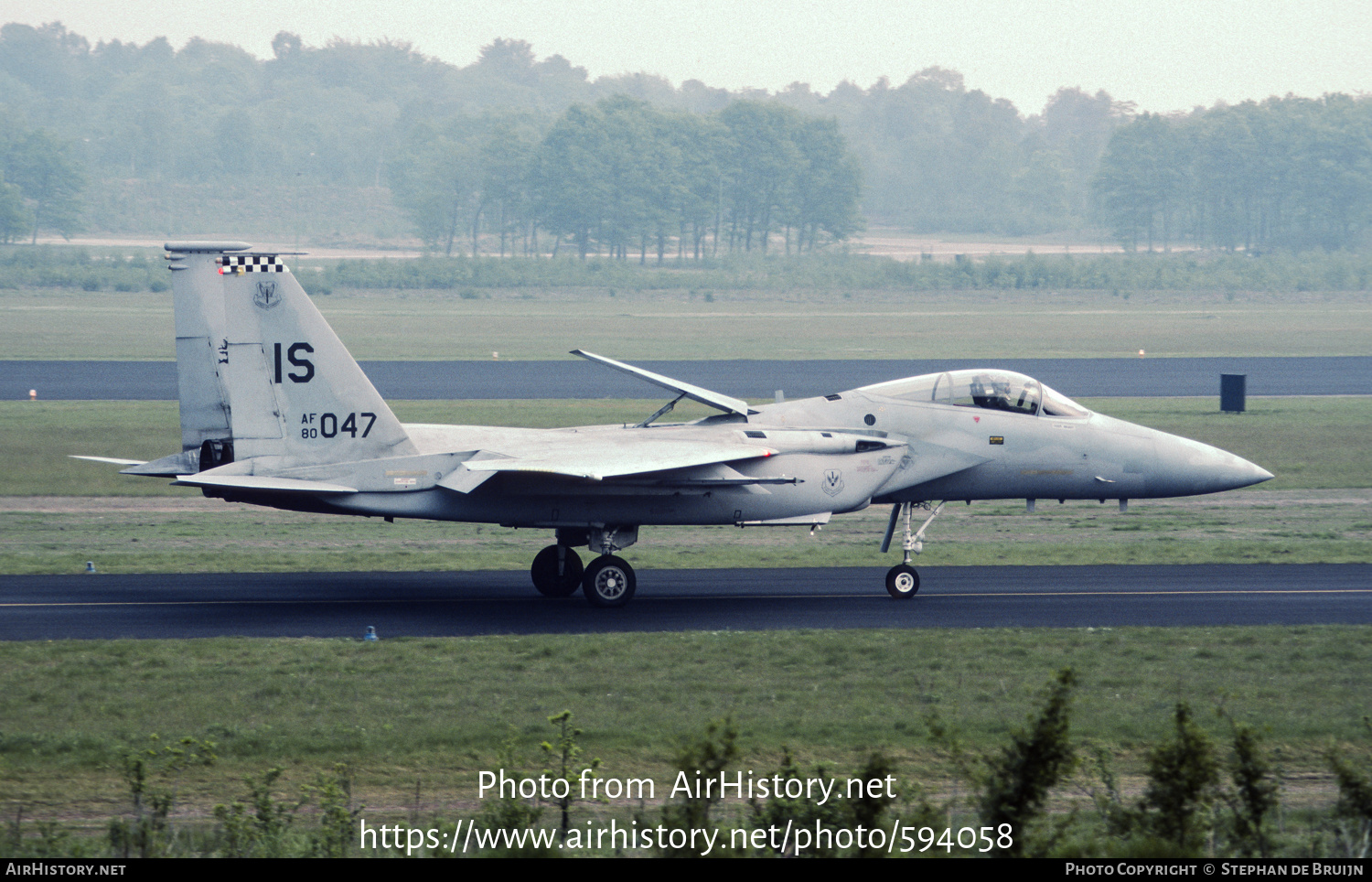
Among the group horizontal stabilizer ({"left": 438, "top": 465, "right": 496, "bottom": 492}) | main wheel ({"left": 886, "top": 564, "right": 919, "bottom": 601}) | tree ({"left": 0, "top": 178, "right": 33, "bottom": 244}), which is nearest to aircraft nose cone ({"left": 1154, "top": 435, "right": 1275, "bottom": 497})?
main wheel ({"left": 886, "top": 564, "right": 919, "bottom": 601})

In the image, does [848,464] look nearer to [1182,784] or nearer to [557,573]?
[557,573]

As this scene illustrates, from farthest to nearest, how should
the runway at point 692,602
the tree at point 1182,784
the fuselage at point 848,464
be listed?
the fuselage at point 848,464
the runway at point 692,602
the tree at point 1182,784

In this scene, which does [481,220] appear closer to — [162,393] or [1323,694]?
Result: [162,393]

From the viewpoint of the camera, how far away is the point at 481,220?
168 meters

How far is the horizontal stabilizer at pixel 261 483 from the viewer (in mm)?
18312

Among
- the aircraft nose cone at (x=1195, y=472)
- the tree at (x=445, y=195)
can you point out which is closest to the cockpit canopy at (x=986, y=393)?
the aircraft nose cone at (x=1195, y=472)

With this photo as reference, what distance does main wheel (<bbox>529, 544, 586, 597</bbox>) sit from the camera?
21.0 metres

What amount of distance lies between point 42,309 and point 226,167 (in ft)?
360

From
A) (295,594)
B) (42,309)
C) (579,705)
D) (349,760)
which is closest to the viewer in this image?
(349,760)

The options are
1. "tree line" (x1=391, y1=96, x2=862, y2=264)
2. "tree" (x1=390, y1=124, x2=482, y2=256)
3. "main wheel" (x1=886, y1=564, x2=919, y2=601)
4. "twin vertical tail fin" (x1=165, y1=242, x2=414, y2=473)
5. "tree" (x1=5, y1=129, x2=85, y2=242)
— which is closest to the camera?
"twin vertical tail fin" (x1=165, y1=242, x2=414, y2=473)

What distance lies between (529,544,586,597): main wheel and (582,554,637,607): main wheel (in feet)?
3.62

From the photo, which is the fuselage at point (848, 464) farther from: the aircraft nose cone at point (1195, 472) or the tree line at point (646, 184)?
the tree line at point (646, 184)

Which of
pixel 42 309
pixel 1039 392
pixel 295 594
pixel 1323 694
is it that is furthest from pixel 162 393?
pixel 42 309

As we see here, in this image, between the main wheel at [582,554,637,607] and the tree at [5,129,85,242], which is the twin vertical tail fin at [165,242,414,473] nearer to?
the main wheel at [582,554,637,607]
